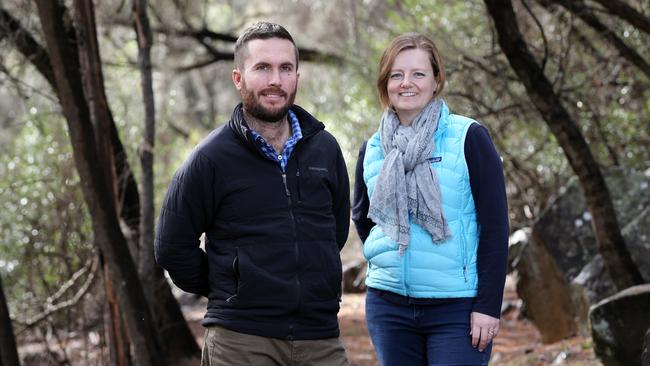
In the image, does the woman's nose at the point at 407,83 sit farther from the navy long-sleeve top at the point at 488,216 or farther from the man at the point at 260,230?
the man at the point at 260,230

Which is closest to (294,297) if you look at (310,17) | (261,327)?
(261,327)

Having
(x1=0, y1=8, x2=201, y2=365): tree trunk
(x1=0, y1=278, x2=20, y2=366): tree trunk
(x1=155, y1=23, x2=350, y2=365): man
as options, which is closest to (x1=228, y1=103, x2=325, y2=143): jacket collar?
(x1=155, y1=23, x2=350, y2=365): man

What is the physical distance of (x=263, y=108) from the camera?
3.59 meters

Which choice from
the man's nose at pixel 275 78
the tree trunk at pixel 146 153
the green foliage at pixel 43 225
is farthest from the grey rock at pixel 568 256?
the man's nose at pixel 275 78

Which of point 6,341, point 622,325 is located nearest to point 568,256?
point 622,325

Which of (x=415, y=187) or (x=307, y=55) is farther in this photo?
(x=307, y=55)

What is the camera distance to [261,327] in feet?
11.4

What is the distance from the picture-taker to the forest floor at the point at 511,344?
7.64m

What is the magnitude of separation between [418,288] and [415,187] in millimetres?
402

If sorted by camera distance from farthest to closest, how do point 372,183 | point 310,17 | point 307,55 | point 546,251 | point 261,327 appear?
1. point 310,17
2. point 307,55
3. point 546,251
4. point 372,183
5. point 261,327

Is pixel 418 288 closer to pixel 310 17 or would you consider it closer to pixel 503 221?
pixel 503 221

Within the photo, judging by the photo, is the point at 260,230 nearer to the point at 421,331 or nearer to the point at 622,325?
the point at 421,331

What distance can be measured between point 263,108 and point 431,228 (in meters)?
0.81

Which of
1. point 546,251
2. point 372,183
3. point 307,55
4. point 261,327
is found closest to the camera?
point 261,327
